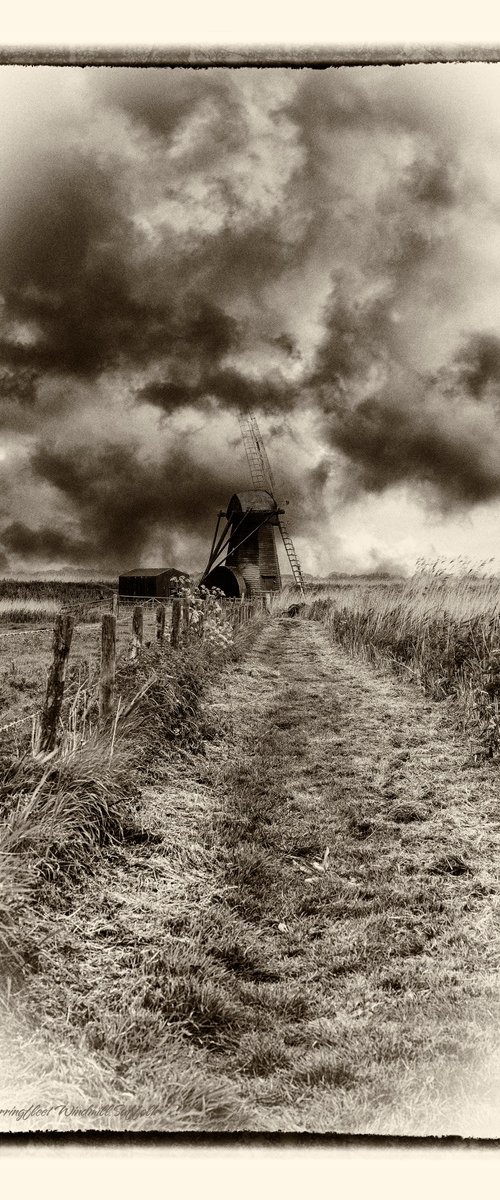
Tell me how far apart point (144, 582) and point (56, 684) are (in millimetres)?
946

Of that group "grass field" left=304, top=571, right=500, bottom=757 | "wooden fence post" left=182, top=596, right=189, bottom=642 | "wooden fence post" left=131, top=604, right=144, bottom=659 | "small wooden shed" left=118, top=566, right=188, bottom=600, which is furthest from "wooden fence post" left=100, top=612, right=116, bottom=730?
"wooden fence post" left=182, top=596, right=189, bottom=642

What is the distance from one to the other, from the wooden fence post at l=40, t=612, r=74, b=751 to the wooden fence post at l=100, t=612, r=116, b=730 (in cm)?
55

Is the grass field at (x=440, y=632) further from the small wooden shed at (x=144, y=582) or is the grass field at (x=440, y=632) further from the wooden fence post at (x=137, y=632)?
the wooden fence post at (x=137, y=632)

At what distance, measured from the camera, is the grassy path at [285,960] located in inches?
74.5

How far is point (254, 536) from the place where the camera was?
13938mm

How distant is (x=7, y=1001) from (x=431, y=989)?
4.90ft

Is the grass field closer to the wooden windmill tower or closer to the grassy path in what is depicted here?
the wooden windmill tower

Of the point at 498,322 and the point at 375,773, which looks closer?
the point at 498,322

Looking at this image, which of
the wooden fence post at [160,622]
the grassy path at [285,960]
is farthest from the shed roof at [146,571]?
the wooden fence post at [160,622]

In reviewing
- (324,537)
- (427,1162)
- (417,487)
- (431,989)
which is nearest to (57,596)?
(324,537)

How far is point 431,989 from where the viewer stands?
2.49m

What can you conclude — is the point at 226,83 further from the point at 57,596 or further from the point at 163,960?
the point at 163,960

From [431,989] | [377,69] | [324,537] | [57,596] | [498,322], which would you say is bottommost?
[431,989]

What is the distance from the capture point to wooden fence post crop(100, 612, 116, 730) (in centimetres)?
429
